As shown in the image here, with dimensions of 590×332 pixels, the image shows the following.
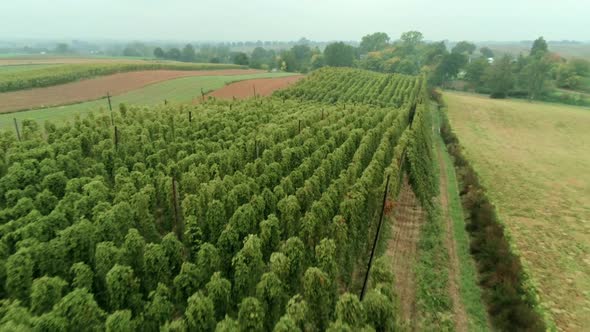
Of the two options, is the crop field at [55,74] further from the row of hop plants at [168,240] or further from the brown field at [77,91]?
the row of hop plants at [168,240]

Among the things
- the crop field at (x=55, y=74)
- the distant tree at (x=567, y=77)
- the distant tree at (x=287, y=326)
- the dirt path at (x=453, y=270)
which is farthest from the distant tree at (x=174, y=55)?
the distant tree at (x=287, y=326)

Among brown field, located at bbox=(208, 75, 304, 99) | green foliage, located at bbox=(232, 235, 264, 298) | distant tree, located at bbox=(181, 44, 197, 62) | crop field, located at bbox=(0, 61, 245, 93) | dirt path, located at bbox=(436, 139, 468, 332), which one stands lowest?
dirt path, located at bbox=(436, 139, 468, 332)

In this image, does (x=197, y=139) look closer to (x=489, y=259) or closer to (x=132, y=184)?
(x=132, y=184)

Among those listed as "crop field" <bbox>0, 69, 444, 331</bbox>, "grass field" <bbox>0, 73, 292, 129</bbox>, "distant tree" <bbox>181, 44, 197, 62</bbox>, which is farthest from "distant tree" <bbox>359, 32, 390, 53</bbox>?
"crop field" <bbox>0, 69, 444, 331</bbox>

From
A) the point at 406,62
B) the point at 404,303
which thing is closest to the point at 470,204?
the point at 404,303

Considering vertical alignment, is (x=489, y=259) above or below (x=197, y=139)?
below

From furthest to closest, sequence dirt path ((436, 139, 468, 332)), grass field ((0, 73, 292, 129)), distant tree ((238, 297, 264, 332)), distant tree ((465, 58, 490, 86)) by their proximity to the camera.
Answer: distant tree ((465, 58, 490, 86)), grass field ((0, 73, 292, 129)), dirt path ((436, 139, 468, 332)), distant tree ((238, 297, 264, 332))

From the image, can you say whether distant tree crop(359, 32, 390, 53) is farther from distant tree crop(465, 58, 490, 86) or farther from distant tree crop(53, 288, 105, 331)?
distant tree crop(53, 288, 105, 331)

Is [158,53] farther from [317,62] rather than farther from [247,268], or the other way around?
[247,268]
